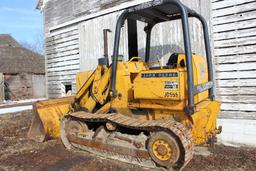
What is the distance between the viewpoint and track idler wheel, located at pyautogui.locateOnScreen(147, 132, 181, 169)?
14.6 feet

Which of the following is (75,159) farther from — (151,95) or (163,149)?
(151,95)

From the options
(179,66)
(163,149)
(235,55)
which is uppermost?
(235,55)

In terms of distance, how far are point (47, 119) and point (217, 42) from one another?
4.55 m

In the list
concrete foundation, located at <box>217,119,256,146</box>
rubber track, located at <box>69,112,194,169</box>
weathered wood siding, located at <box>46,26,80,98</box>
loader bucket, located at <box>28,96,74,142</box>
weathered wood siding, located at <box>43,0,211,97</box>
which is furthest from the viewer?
weathered wood siding, located at <box>46,26,80,98</box>

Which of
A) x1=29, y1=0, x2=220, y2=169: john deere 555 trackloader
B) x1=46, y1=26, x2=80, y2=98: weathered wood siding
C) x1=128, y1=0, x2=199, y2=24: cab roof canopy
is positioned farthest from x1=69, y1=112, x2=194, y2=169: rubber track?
x1=46, y1=26, x2=80, y2=98: weathered wood siding

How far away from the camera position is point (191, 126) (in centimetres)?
482

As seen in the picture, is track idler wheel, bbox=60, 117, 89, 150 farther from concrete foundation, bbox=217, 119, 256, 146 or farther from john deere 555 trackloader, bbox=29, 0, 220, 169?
concrete foundation, bbox=217, 119, 256, 146

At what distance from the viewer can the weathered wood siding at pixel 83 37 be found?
315 inches

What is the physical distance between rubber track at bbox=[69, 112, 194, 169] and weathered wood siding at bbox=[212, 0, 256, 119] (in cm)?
282

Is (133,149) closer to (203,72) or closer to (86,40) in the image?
(203,72)

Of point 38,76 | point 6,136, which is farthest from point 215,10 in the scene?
point 38,76

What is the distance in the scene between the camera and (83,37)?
10.9 meters

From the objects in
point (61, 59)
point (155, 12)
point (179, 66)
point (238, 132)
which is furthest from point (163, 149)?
point (61, 59)

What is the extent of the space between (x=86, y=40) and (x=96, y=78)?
5.21 metres
